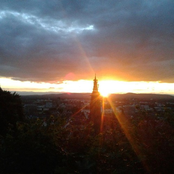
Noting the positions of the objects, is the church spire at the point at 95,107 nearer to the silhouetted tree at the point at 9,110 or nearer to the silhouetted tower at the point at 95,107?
the silhouetted tower at the point at 95,107

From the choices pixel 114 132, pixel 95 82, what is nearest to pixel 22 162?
pixel 114 132

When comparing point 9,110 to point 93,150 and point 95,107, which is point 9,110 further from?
point 93,150

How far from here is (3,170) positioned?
4.42 meters

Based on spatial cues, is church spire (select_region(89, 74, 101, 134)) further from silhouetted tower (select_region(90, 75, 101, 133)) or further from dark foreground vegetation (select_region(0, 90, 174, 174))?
dark foreground vegetation (select_region(0, 90, 174, 174))

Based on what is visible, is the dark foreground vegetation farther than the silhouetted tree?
No

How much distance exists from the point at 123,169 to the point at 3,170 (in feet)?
8.38

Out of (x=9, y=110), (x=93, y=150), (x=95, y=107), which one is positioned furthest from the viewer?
(x=95, y=107)

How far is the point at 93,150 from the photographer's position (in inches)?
157

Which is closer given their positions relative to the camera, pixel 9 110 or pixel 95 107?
pixel 9 110

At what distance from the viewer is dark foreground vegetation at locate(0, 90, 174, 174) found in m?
3.89

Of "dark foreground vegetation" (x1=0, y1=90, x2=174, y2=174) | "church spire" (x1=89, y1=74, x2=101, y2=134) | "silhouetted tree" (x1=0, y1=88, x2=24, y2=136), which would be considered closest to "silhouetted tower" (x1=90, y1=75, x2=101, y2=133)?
"church spire" (x1=89, y1=74, x2=101, y2=134)

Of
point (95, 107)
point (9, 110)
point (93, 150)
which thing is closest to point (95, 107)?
point (95, 107)

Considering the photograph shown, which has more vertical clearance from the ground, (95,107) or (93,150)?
(93,150)

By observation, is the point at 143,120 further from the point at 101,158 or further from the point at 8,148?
the point at 8,148
